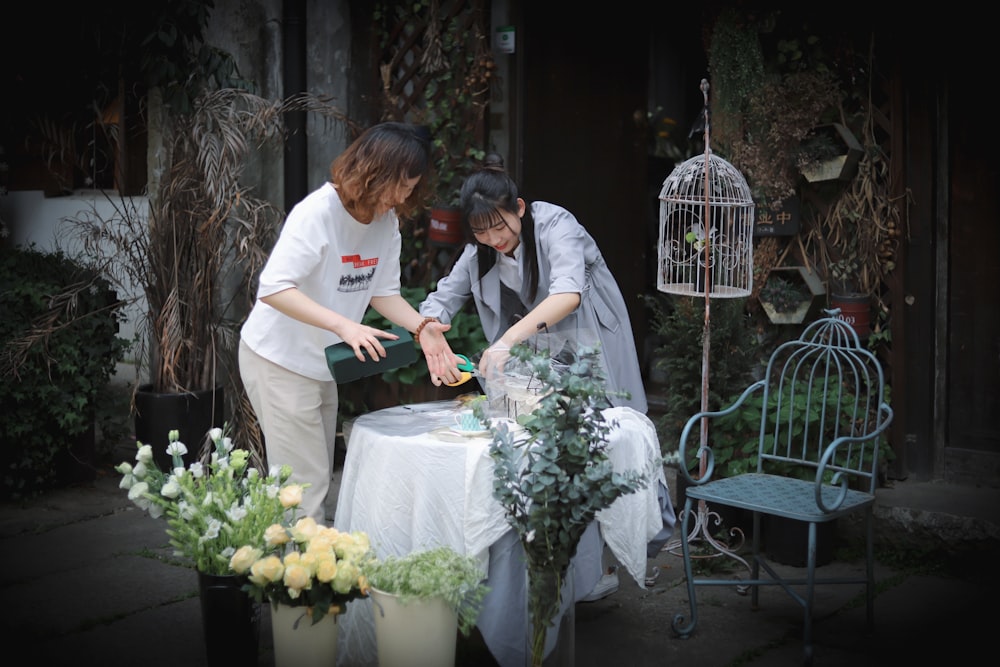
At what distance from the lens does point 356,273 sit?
148 inches

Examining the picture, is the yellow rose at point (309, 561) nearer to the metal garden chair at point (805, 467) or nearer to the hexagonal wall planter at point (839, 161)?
the metal garden chair at point (805, 467)

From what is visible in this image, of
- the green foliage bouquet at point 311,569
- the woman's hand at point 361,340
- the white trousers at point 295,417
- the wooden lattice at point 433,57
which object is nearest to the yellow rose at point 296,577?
the green foliage bouquet at point 311,569

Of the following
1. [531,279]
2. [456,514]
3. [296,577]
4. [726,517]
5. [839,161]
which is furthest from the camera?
[839,161]

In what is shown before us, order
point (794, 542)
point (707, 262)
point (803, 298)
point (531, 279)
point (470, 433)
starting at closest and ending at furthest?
point (470, 433)
point (531, 279)
point (707, 262)
point (794, 542)
point (803, 298)

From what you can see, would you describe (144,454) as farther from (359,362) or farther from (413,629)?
(413,629)

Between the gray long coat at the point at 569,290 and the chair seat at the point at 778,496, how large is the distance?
42cm

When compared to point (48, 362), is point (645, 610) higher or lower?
lower

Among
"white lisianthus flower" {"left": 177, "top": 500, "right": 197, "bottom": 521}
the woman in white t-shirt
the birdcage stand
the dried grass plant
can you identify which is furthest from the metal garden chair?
the dried grass plant

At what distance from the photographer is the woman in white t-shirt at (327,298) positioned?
3.50 m

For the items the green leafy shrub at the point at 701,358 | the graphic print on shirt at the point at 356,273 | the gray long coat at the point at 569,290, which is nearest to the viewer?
the graphic print on shirt at the point at 356,273

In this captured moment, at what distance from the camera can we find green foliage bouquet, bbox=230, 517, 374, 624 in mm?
2896

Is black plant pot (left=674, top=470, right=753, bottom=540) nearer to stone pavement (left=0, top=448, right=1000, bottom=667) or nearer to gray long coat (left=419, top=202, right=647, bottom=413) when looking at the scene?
stone pavement (left=0, top=448, right=1000, bottom=667)

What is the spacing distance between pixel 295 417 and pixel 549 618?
124cm

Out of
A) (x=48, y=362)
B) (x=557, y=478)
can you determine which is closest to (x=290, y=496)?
(x=557, y=478)
